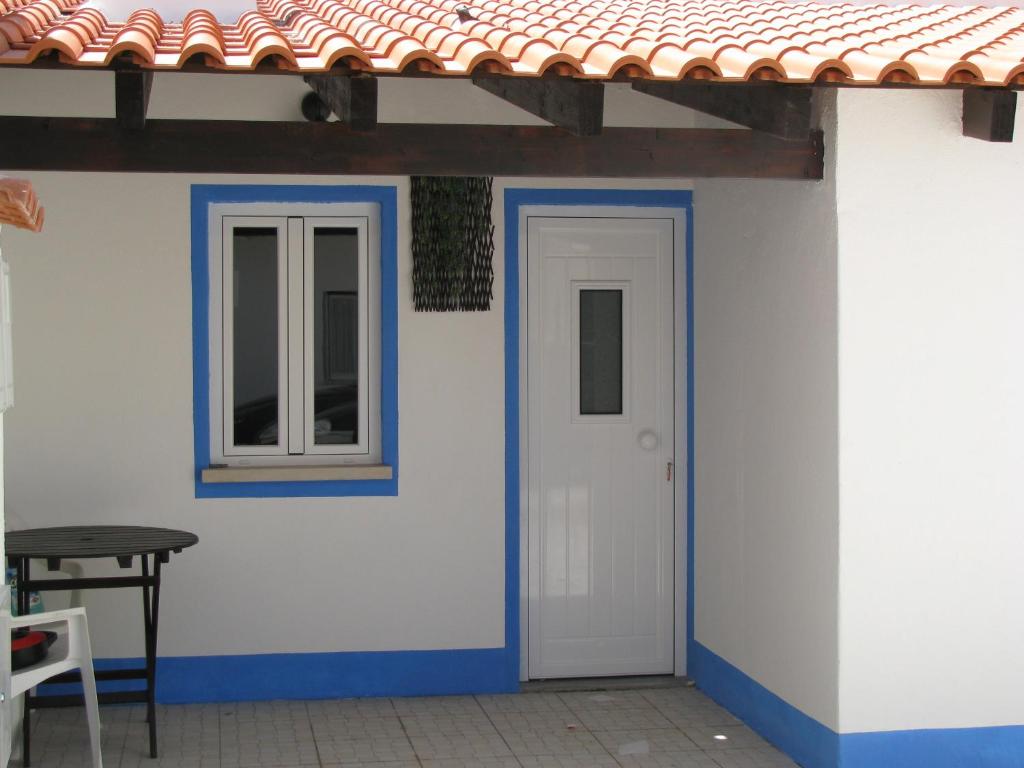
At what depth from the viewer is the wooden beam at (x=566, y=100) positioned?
451 cm

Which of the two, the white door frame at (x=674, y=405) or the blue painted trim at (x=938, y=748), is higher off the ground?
the white door frame at (x=674, y=405)

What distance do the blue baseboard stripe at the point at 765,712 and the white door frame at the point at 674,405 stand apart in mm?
286

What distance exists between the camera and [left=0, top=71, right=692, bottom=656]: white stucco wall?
20.7ft

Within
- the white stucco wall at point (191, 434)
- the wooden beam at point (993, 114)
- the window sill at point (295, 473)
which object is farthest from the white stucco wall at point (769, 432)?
the window sill at point (295, 473)

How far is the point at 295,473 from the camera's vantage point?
646cm

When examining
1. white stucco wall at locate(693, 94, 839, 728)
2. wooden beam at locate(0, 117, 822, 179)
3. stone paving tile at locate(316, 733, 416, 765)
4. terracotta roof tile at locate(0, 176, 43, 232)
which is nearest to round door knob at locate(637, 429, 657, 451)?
white stucco wall at locate(693, 94, 839, 728)

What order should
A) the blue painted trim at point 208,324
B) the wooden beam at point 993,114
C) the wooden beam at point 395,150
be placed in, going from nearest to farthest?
the wooden beam at point 395,150 < the wooden beam at point 993,114 < the blue painted trim at point 208,324

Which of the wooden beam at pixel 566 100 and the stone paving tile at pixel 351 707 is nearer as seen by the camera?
the wooden beam at pixel 566 100

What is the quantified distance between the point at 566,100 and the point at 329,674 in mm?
3307

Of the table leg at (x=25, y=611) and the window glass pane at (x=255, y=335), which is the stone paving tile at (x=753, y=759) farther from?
the table leg at (x=25, y=611)

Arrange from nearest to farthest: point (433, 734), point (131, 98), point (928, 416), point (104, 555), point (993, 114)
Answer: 1. point (131, 98)
2. point (993, 114)
3. point (928, 416)
4. point (104, 555)
5. point (433, 734)

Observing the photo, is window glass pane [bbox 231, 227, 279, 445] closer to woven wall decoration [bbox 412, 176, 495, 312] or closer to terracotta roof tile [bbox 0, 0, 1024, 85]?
woven wall decoration [bbox 412, 176, 495, 312]

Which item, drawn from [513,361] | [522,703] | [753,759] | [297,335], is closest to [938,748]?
[753,759]

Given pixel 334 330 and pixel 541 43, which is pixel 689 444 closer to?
pixel 334 330
